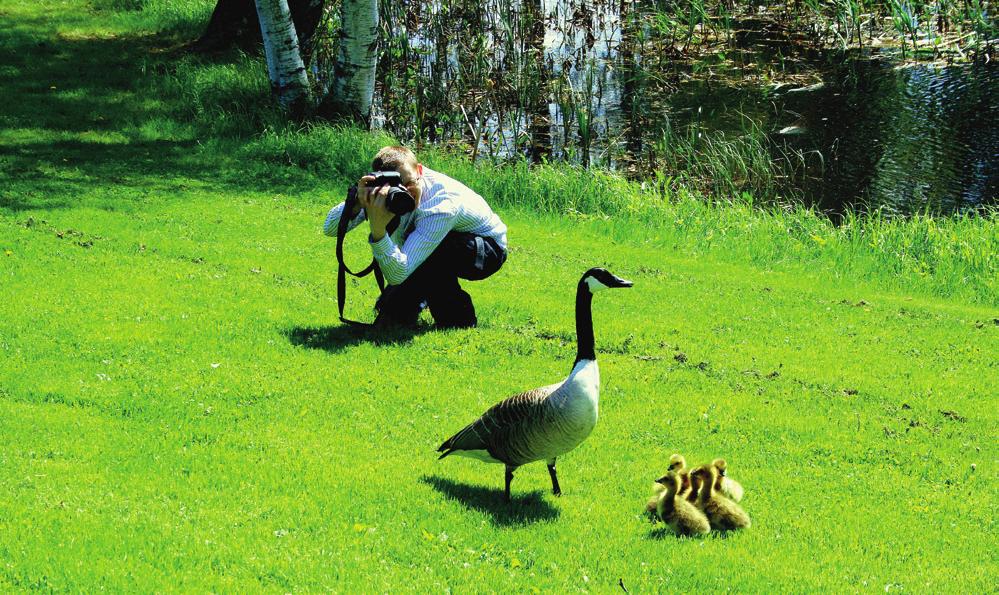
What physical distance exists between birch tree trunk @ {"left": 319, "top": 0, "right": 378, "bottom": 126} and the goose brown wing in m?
11.1

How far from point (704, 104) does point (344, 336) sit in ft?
44.3

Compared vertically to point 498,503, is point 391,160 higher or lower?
higher

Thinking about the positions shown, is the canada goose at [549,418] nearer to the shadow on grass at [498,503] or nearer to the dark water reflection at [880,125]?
the shadow on grass at [498,503]

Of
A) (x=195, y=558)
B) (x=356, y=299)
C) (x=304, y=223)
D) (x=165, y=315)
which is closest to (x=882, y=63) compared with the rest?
(x=304, y=223)

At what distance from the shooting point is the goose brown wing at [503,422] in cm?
562

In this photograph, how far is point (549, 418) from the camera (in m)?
5.52

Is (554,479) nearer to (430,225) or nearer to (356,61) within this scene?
(430,225)

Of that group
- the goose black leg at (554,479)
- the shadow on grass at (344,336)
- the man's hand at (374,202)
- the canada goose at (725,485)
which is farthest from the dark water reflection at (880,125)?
the goose black leg at (554,479)

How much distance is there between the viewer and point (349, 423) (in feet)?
23.0

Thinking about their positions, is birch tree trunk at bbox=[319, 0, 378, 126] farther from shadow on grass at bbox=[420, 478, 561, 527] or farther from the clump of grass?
shadow on grass at bbox=[420, 478, 561, 527]

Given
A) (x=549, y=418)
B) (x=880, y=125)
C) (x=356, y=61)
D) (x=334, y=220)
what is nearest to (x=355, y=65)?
(x=356, y=61)

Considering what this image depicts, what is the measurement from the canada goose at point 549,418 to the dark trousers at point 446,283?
274 cm

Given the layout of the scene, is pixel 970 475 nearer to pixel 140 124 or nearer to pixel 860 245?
pixel 860 245

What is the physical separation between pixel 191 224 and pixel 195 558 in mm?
7257
